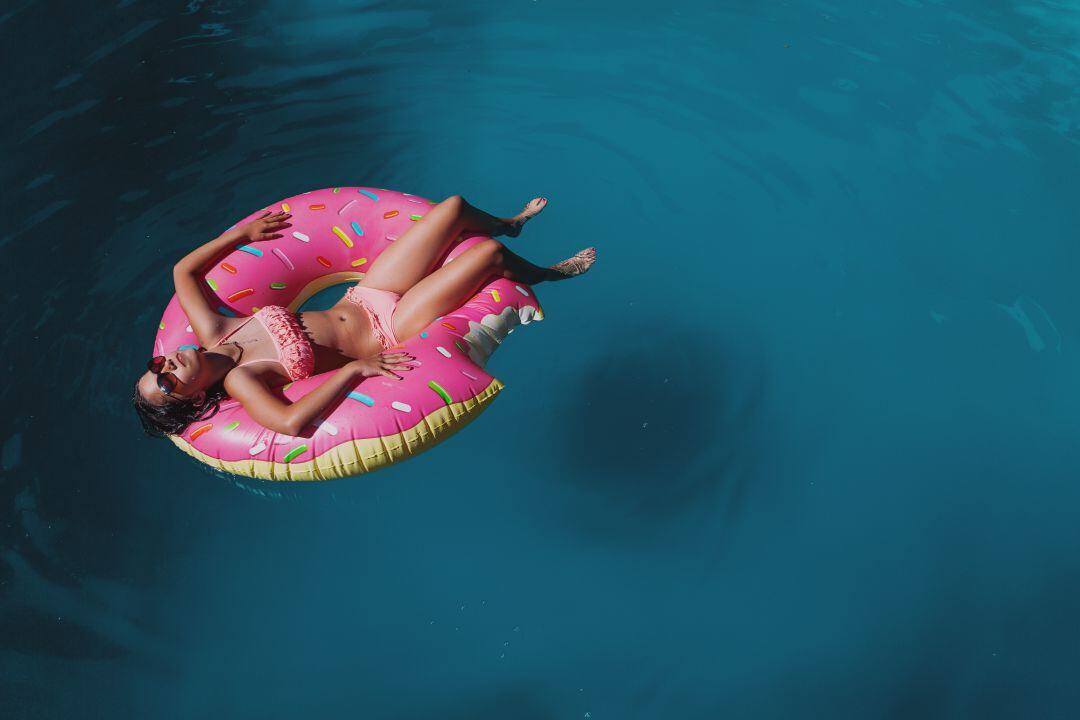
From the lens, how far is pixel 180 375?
8.75ft

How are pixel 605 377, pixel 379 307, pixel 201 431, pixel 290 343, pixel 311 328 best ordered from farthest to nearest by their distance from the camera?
pixel 605 377 → pixel 379 307 → pixel 311 328 → pixel 290 343 → pixel 201 431

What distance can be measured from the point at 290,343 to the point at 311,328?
0.16 m

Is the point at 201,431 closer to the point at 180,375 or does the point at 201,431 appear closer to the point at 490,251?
the point at 180,375

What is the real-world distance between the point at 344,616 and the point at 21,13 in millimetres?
3887

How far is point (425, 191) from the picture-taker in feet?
13.8

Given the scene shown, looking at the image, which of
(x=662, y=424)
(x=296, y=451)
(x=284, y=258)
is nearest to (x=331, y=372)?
(x=296, y=451)

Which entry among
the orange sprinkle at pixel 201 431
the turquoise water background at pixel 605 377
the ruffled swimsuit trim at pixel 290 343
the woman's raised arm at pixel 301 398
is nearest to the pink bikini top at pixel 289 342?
the ruffled swimsuit trim at pixel 290 343

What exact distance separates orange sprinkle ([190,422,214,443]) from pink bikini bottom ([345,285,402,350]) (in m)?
0.66

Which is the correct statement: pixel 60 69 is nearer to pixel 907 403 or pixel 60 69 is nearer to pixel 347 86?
pixel 347 86

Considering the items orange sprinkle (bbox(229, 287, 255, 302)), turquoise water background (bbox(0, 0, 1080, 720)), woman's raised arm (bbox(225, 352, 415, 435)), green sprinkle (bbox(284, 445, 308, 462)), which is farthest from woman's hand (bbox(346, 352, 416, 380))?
turquoise water background (bbox(0, 0, 1080, 720))

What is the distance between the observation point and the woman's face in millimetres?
2654

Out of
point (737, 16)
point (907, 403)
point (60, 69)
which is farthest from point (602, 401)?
point (60, 69)

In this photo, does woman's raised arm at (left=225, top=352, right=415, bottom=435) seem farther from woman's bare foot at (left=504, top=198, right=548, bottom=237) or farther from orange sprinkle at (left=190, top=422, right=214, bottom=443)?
woman's bare foot at (left=504, top=198, right=548, bottom=237)

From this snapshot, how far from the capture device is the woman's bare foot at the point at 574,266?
350cm
